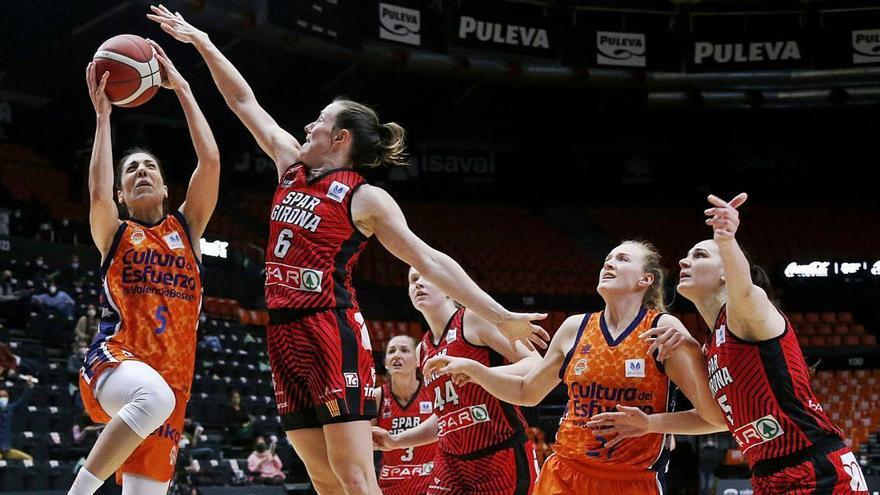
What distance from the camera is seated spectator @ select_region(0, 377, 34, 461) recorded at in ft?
35.6

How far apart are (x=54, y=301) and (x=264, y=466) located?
16.1 feet

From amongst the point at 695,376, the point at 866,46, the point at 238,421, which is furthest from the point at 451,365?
the point at 866,46

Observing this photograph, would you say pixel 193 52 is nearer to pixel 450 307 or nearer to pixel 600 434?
pixel 450 307

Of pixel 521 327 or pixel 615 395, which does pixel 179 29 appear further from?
pixel 615 395

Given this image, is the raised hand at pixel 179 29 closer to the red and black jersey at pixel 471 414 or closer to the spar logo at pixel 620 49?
the red and black jersey at pixel 471 414

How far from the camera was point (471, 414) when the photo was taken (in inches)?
234

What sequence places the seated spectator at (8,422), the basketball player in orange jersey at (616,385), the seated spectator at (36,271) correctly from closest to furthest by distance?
the basketball player in orange jersey at (616,385), the seated spectator at (8,422), the seated spectator at (36,271)

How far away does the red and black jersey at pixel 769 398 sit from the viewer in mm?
4430

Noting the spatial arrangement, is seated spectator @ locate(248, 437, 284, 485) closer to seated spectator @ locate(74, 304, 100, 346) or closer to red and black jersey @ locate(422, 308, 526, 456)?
seated spectator @ locate(74, 304, 100, 346)

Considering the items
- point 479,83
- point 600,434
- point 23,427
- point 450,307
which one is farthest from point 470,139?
point 600,434

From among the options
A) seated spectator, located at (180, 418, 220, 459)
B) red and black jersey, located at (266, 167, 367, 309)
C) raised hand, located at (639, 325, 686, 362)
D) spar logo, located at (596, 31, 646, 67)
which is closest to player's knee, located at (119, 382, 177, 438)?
red and black jersey, located at (266, 167, 367, 309)

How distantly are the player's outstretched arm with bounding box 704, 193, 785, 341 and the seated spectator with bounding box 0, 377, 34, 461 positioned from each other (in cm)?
869

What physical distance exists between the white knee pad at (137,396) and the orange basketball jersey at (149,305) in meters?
0.10

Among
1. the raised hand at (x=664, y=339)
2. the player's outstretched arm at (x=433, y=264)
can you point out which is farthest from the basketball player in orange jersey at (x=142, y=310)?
the raised hand at (x=664, y=339)
